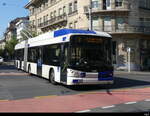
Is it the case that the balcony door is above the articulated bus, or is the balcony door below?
above

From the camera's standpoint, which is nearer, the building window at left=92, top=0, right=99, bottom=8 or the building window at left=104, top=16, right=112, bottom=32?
the building window at left=104, top=16, right=112, bottom=32

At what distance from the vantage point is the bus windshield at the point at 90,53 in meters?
13.9

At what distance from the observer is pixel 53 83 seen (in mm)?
16609

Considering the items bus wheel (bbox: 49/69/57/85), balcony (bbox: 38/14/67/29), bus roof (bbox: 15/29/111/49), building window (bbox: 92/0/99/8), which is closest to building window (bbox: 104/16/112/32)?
building window (bbox: 92/0/99/8)

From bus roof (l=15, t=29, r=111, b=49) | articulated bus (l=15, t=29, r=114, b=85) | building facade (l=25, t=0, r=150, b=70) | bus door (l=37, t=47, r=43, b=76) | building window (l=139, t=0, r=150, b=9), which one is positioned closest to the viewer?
articulated bus (l=15, t=29, r=114, b=85)

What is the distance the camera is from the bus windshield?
1388 cm

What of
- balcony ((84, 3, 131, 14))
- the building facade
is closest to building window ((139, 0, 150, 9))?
the building facade

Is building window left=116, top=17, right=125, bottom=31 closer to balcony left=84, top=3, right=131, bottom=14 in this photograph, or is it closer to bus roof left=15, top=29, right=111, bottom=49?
balcony left=84, top=3, right=131, bottom=14

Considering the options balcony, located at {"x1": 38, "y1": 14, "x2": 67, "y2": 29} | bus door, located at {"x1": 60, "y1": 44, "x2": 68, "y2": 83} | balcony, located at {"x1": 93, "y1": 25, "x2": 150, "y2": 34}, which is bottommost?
bus door, located at {"x1": 60, "y1": 44, "x2": 68, "y2": 83}

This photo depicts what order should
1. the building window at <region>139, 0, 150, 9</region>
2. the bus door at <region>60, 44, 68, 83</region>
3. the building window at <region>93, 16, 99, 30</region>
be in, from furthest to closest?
the building window at <region>139, 0, 150, 9</region> → the building window at <region>93, 16, 99, 30</region> → the bus door at <region>60, 44, 68, 83</region>

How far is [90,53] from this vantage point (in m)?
14.1

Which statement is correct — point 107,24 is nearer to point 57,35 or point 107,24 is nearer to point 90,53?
point 57,35

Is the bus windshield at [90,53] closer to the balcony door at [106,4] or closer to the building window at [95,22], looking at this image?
the building window at [95,22]

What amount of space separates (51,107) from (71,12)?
41.7 metres
